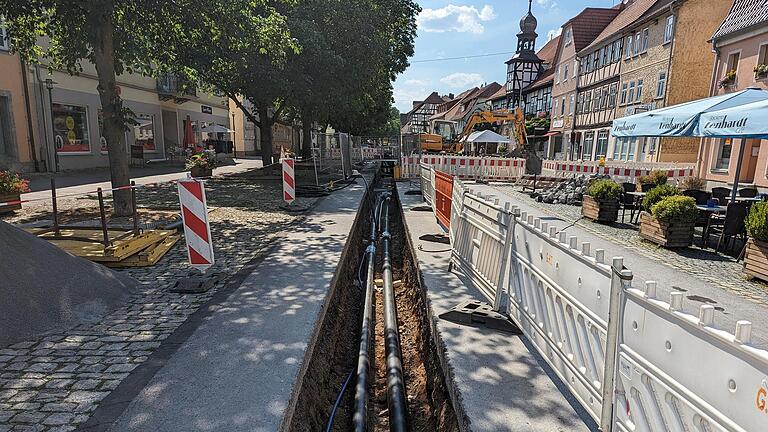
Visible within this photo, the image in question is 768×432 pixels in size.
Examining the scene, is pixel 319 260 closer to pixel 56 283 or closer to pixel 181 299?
pixel 181 299

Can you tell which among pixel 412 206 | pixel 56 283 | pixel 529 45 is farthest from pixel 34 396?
pixel 529 45

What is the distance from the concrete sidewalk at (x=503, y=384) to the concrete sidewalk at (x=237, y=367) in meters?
1.29

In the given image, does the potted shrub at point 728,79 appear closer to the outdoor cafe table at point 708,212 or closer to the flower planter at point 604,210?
the flower planter at point 604,210

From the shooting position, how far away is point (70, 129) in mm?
20391

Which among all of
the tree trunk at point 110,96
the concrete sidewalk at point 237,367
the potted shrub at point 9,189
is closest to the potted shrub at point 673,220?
the concrete sidewalk at point 237,367

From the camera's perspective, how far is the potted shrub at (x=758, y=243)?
18.6 feet

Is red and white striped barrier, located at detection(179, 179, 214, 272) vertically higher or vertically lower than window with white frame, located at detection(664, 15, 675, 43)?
lower

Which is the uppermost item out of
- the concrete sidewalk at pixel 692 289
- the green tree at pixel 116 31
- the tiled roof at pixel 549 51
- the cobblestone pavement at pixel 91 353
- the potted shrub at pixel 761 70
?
the tiled roof at pixel 549 51

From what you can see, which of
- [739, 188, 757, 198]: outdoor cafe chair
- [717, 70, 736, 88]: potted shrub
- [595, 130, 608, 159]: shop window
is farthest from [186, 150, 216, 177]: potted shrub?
[595, 130, 608, 159]: shop window

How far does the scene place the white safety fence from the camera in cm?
150

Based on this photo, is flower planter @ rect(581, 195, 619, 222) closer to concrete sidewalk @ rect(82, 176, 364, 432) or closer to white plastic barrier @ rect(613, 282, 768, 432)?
concrete sidewalk @ rect(82, 176, 364, 432)

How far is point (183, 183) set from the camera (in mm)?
5246

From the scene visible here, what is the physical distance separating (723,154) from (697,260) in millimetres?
16434

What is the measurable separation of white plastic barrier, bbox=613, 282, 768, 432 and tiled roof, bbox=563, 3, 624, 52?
130 feet
